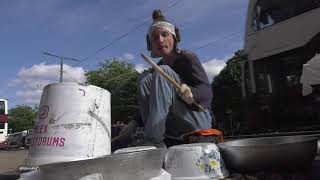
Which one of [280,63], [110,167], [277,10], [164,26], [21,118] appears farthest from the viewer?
[21,118]

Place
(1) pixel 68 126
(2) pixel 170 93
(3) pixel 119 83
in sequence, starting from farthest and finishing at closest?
(3) pixel 119 83
(2) pixel 170 93
(1) pixel 68 126

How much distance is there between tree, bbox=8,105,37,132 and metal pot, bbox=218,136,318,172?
79.4 meters

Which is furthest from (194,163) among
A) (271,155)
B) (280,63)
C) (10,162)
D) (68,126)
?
(10,162)

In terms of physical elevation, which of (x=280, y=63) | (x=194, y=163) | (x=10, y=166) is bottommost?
(x=10, y=166)

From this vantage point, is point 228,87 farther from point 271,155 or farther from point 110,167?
point 110,167

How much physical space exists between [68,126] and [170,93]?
2.30ft

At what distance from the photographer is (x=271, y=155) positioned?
2066 mm

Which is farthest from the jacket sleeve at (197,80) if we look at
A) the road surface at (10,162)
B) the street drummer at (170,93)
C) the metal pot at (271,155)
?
the road surface at (10,162)

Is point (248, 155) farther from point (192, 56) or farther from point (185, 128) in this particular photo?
point (192, 56)

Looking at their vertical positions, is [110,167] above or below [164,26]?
below

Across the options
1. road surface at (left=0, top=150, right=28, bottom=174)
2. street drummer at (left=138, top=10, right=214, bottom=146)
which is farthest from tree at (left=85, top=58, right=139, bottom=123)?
street drummer at (left=138, top=10, right=214, bottom=146)

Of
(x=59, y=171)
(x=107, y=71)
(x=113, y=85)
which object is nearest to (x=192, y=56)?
(x=59, y=171)

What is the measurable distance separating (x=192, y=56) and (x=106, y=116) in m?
0.90

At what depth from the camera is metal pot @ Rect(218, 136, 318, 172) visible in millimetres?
2045
